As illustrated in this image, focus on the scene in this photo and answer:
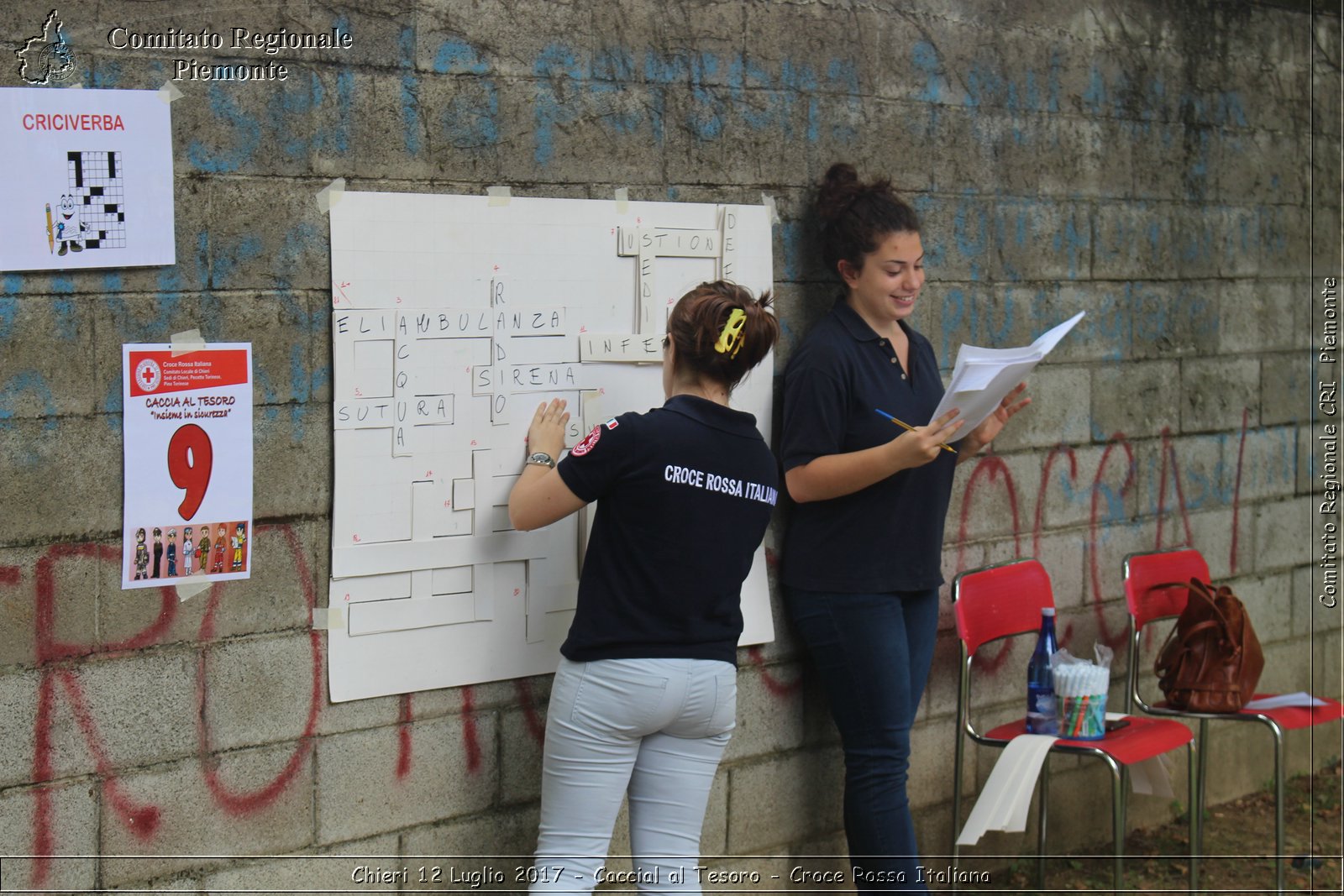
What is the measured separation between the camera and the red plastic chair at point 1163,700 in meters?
4.31

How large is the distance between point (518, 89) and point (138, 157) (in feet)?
2.92

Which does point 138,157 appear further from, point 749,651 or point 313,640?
point 749,651

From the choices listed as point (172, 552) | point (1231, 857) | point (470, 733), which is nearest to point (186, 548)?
point (172, 552)

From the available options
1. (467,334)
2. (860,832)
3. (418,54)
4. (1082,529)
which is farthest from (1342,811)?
(418,54)

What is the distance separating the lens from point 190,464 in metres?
2.85

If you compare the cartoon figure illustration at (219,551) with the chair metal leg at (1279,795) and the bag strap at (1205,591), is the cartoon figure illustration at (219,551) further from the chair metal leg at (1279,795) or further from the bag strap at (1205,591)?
the chair metal leg at (1279,795)

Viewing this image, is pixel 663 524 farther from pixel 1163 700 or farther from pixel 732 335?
pixel 1163 700

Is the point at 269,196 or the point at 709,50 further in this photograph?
the point at 709,50

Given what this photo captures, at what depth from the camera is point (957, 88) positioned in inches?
165

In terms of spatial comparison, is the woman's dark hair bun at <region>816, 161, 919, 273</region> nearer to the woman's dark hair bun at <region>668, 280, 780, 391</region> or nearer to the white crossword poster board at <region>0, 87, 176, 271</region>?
the woman's dark hair bun at <region>668, 280, 780, 391</region>

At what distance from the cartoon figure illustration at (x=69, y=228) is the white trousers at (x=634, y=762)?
1302mm

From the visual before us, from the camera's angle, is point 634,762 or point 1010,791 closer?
point 634,762

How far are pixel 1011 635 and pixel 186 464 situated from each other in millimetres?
2512

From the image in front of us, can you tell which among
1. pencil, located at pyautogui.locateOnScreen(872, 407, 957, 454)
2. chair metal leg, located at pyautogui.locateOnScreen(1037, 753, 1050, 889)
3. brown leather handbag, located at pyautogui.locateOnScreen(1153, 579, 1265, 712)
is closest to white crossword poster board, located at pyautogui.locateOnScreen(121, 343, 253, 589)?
pencil, located at pyautogui.locateOnScreen(872, 407, 957, 454)
